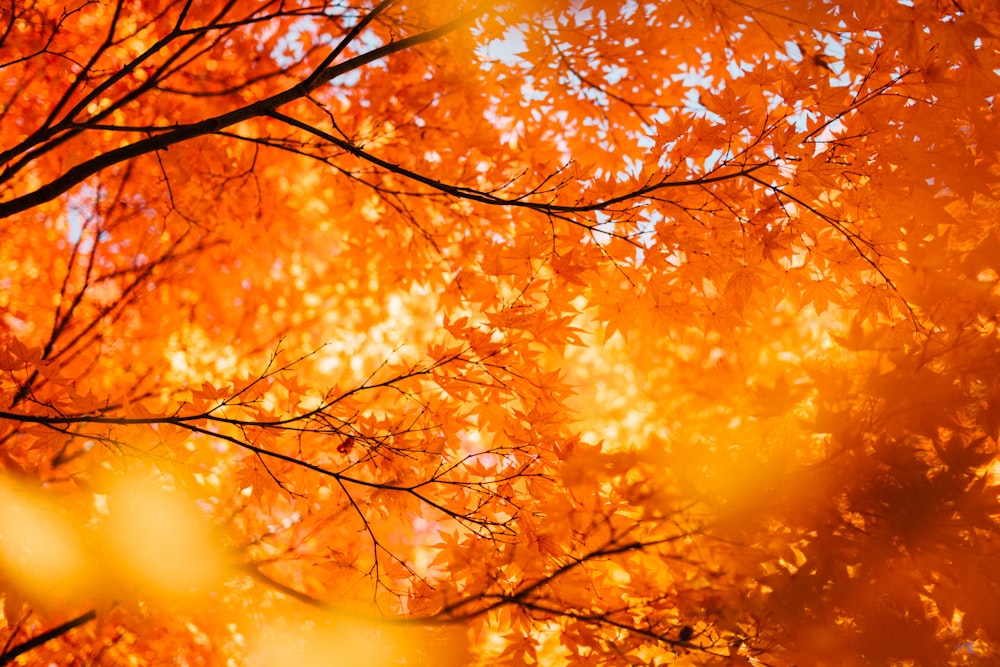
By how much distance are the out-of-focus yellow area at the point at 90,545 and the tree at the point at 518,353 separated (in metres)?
0.01

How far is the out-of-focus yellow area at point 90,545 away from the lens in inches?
98.0

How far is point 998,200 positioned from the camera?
260cm

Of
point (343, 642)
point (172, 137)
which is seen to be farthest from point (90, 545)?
point (172, 137)

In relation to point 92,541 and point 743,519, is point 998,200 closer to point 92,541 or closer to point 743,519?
point 743,519

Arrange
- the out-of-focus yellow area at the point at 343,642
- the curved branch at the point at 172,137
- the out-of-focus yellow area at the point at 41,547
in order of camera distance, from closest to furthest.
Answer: the curved branch at the point at 172,137
the out-of-focus yellow area at the point at 41,547
the out-of-focus yellow area at the point at 343,642

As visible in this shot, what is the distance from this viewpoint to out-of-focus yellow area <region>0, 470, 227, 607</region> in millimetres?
2490

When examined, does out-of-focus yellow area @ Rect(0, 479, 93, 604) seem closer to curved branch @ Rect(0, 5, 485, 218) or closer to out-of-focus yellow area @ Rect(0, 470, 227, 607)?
out-of-focus yellow area @ Rect(0, 470, 227, 607)

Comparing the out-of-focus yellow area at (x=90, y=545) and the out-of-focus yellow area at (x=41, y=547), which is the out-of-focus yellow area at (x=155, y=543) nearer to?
the out-of-focus yellow area at (x=90, y=545)

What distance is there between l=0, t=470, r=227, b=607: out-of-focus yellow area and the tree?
1cm

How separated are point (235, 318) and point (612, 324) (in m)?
2.42

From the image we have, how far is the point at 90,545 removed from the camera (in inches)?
100

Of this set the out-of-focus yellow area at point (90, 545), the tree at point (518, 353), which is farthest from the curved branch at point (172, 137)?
the out-of-focus yellow area at point (90, 545)

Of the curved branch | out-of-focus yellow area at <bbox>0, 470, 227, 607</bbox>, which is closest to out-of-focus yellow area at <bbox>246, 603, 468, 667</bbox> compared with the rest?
out-of-focus yellow area at <bbox>0, 470, 227, 607</bbox>

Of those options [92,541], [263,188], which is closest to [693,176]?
[263,188]
